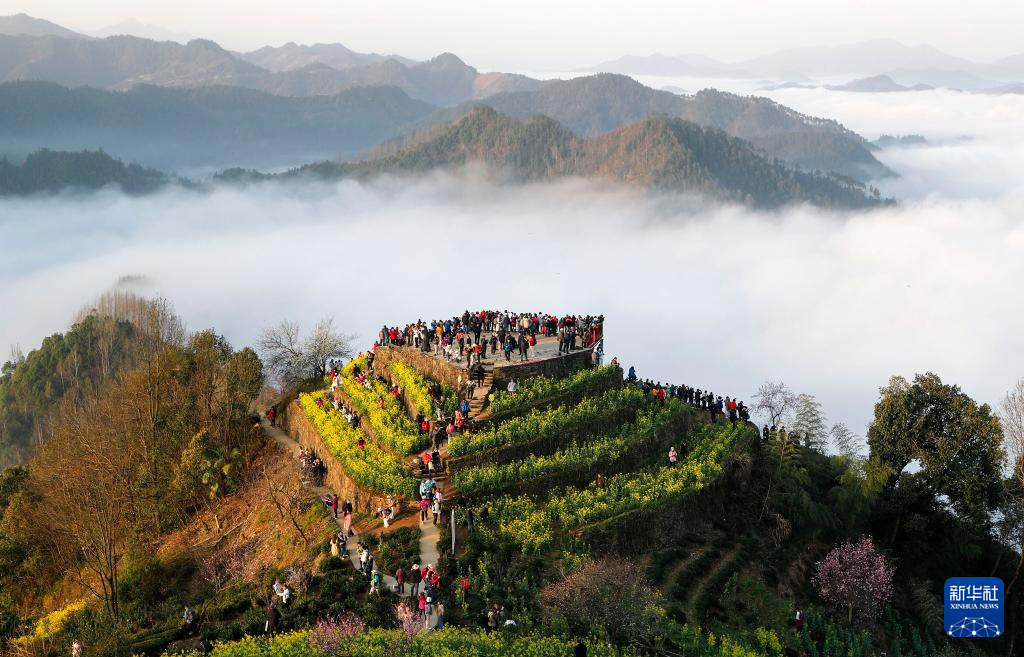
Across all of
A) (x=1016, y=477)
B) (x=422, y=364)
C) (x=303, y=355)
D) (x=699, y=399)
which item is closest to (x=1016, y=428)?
(x=1016, y=477)

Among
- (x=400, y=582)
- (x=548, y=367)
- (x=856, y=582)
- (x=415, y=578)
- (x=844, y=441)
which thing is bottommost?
(x=844, y=441)

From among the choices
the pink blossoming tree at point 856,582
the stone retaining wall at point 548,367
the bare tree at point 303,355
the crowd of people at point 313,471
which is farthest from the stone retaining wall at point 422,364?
the pink blossoming tree at point 856,582

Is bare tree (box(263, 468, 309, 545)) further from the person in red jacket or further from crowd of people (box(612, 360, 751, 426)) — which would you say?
crowd of people (box(612, 360, 751, 426))

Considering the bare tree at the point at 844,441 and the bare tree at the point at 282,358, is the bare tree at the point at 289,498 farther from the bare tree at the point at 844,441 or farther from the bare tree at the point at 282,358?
the bare tree at the point at 844,441

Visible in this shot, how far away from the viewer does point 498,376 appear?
4422 centimetres

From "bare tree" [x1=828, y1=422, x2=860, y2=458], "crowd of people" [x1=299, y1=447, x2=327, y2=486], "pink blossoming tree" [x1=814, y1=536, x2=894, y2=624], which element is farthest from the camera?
"bare tree" [x1=828, y1=422, x2=860, y2=458]

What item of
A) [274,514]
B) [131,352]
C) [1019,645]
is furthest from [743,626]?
[131,352]

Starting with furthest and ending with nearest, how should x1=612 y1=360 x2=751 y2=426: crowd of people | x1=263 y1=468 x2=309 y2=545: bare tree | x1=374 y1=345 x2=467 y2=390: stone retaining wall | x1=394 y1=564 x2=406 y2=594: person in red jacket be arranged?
x1=612 y1=360 x2=751 y2=426: crowd of people, x1=374 y1=345 x2=467 y2=390: stone retaining wall, x1=263 y1=468 x2=309 y2=545: bare tree, x1=394 y1=564 x2=406 y2=594: person in red jacket

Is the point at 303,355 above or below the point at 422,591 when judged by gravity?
above

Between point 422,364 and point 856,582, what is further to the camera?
point 422,364

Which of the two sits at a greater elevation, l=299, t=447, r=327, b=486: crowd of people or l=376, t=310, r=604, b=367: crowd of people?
l=376, t=310, r=604, b=367: crowd of people

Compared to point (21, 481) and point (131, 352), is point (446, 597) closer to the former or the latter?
point (21, 481)

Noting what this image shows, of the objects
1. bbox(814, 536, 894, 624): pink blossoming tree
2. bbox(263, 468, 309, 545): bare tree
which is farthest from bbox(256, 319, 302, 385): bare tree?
bbox(814, 536, 894, 624): pink blossoming tree

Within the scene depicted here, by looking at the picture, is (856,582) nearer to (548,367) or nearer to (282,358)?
(548,367)
